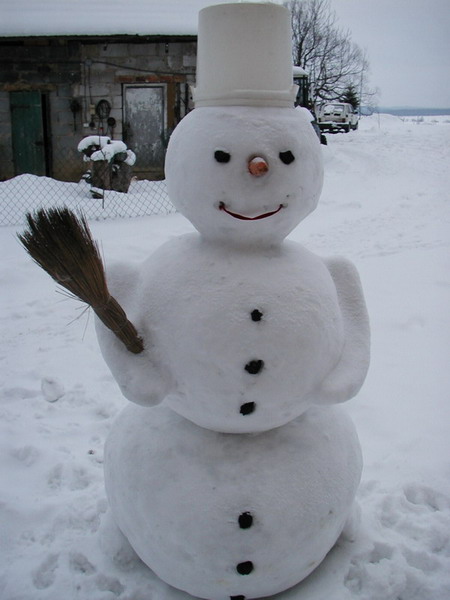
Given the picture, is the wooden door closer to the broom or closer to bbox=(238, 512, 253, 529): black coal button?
the broom

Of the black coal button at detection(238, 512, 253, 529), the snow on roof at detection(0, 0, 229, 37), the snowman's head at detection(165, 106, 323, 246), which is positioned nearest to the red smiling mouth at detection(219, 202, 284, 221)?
the snowman's head at detection(165, 106, 323, 246)

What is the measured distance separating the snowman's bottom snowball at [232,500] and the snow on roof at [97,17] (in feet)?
34.9

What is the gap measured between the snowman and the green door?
11.1 metres

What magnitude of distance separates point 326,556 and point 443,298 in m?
3.29

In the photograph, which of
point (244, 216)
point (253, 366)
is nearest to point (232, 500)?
point (253, 366)

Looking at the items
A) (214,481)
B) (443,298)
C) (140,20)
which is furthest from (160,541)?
(140,20)

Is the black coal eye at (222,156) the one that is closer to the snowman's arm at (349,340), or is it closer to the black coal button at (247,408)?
the snowman's arm at (349,340)

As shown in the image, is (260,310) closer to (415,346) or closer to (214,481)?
(214,481)

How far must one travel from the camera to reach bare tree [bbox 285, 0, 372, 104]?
24.8 metres

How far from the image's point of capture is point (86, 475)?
2871 mm

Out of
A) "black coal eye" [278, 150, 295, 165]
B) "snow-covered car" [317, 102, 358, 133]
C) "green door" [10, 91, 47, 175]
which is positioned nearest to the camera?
"black coal eye" [278, 150, 295, 165]

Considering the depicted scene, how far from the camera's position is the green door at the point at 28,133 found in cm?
1186

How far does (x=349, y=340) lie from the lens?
2.09m

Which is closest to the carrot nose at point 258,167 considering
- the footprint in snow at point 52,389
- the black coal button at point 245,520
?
the black coal button at point 245,520
